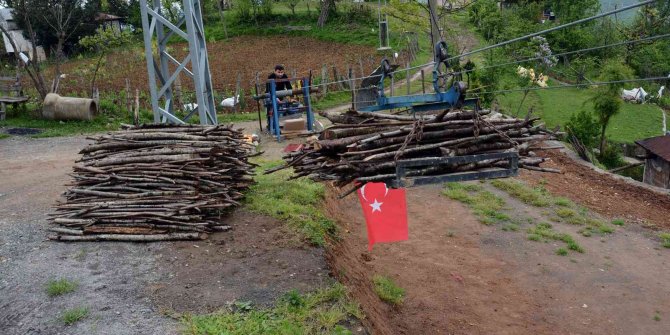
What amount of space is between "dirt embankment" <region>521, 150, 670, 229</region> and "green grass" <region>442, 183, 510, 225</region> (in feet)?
6.24

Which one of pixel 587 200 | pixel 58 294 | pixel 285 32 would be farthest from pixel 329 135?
pixel 285 32

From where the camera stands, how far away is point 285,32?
4509 centimetres

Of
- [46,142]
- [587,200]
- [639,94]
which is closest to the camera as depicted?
[587,200]

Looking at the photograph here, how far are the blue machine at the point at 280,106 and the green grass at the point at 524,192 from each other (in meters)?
5.38

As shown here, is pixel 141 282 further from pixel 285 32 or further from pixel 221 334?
pixel 285 32

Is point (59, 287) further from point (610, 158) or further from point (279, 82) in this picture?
point (610, 158)

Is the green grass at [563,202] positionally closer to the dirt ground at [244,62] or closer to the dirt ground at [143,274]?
the dirt ground at [143,274]

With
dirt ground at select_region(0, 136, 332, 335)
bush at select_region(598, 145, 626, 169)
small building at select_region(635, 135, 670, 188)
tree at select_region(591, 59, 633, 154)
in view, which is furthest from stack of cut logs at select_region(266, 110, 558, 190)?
bush at select_region(598, 145, 626, 169)

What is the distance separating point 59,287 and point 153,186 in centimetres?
205

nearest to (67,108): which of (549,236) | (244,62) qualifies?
(549,236)

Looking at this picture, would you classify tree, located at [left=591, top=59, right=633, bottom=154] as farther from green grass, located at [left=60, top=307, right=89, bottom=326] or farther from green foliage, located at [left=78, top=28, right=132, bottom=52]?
green grass, located at [left=60, top=307, right=89, bottom=326]

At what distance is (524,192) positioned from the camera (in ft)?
45.2

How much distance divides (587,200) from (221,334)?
38.1 feet

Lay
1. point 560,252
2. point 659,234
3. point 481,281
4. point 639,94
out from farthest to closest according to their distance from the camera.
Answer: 1. point 639,94
2. point 659,234
3. point 560,252
4. point 481,281
